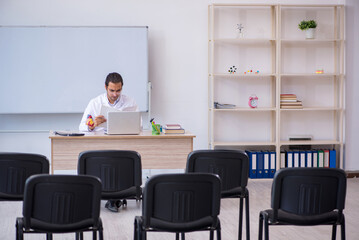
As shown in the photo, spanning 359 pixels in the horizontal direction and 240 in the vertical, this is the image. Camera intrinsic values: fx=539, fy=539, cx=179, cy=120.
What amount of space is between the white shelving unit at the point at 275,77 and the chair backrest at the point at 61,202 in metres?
4.49

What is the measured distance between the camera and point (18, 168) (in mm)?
3502

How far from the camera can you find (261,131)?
7.65m

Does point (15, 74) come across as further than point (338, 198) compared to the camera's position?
Yes

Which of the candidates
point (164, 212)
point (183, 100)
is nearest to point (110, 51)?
point (183, 100)

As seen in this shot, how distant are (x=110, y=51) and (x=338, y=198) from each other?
4.54 metres

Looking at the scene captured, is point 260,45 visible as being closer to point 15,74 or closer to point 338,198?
point 15,74

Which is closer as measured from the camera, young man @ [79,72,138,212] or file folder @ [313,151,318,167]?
young man @ [79,72,138,212]

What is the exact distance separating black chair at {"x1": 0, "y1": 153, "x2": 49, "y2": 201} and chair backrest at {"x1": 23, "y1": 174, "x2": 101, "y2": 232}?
69 centimetres

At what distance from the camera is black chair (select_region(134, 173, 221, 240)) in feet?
9.33

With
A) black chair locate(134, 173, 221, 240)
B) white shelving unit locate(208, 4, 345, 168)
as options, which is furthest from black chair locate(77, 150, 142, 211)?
white shelving unit locate(208, 4, 345, 168)

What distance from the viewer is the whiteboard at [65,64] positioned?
692 cm

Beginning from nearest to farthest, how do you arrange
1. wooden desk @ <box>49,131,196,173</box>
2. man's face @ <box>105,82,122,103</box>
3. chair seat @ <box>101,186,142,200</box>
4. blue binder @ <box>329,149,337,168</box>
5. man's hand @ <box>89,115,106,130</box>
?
chair seat @ <box>101,186,142,200</box>, wooden desk @ <box>49,131,196,173</box>, man's hand @ <box>89,115,106,130</box>, man's face @ <box>105,82,122,103</box>, blue binder @ <box>329,149,337,168</box>

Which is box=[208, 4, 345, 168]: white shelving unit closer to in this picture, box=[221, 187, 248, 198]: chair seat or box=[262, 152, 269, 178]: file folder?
box=[262, 152, 269, 178]: file folder

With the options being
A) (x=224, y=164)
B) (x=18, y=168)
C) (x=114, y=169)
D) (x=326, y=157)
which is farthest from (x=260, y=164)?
(x=18, y=168)
